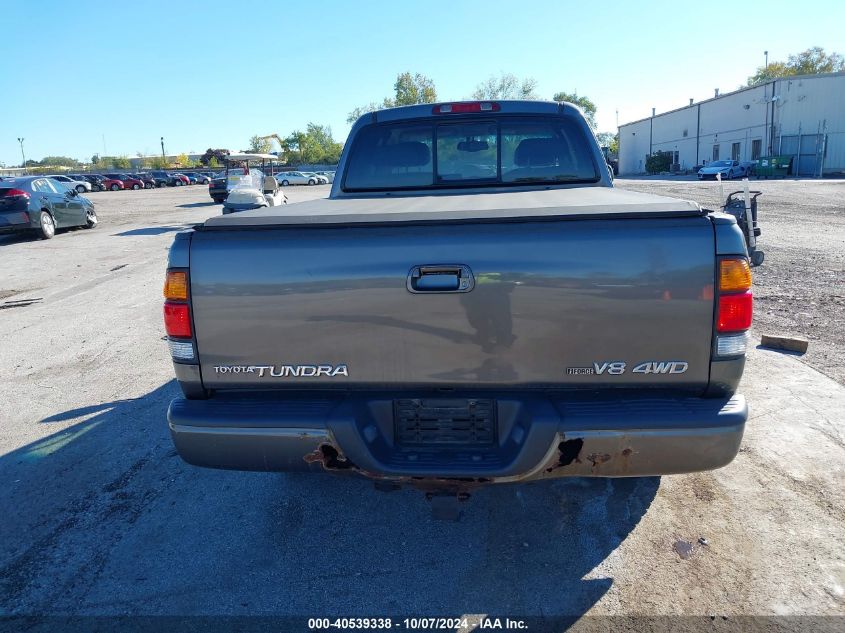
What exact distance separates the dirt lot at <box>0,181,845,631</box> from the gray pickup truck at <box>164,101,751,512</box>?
59 centimetres

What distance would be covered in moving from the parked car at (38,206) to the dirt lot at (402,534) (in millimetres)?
12088

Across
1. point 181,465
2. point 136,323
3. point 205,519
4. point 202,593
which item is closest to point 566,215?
point 202,593

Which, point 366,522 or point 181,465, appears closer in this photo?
point 366,522

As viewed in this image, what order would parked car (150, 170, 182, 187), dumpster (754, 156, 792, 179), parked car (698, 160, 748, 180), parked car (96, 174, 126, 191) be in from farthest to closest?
parked car (150, 170, 182, 187) → parked car (96, 174, 126, 191) → parked car (698, 160, 748, 180) → dumpster (754, 156, 792, 179)

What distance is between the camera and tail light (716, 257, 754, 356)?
2.31 m

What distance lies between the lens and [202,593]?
2.75m

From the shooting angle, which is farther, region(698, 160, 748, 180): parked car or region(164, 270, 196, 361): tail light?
region(698, 160, 748, 180): parked car

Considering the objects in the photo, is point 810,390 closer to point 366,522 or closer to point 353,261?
point 366,522

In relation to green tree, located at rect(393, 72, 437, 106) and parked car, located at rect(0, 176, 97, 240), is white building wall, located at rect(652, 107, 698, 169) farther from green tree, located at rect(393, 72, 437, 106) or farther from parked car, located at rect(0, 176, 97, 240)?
parked car, located at rect(0, 176, 97, 240)

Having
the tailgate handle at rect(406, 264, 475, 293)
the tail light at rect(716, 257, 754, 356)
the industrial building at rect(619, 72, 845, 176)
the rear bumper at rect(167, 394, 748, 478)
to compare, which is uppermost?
the industrial building at rect(619, 72, 845, 176)

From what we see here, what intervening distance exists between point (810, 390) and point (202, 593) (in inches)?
184

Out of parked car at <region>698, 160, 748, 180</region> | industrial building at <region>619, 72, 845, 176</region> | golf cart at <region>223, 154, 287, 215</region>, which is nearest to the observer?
golf cart at <region>223, 154, 287, 215</region>

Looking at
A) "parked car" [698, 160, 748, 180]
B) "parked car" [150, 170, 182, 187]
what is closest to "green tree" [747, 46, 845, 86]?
"parked car" [698, 160, 748, 180]

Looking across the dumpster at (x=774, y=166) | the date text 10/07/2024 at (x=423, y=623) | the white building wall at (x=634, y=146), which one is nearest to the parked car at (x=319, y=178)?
the dumpster at (x=774, y=166)
